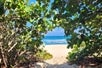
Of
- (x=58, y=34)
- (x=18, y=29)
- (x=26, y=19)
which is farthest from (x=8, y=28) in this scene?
(x=58, y=34)

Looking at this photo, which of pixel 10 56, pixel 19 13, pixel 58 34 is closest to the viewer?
pixel 19 13

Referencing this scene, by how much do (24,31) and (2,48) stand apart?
109 cm

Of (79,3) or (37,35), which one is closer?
(79,3)

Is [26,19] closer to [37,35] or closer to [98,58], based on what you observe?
[37,35]

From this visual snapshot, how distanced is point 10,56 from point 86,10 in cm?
570

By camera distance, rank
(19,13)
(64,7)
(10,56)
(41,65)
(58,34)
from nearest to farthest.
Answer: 1. (64,7)
2. (19,13)
3. (10,56)
4. (41,65)
5. (58,34)

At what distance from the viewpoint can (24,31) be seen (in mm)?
12758

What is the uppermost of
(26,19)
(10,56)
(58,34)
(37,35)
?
(26,19)

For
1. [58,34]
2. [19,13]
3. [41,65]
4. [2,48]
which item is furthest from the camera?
[58,34]

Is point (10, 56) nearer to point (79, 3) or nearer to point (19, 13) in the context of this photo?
point (19, 13)

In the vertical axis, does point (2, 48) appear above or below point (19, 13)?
below

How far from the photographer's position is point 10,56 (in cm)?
1412

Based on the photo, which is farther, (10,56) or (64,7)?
(10,56)

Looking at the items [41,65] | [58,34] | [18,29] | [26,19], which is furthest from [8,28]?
[58,34]
